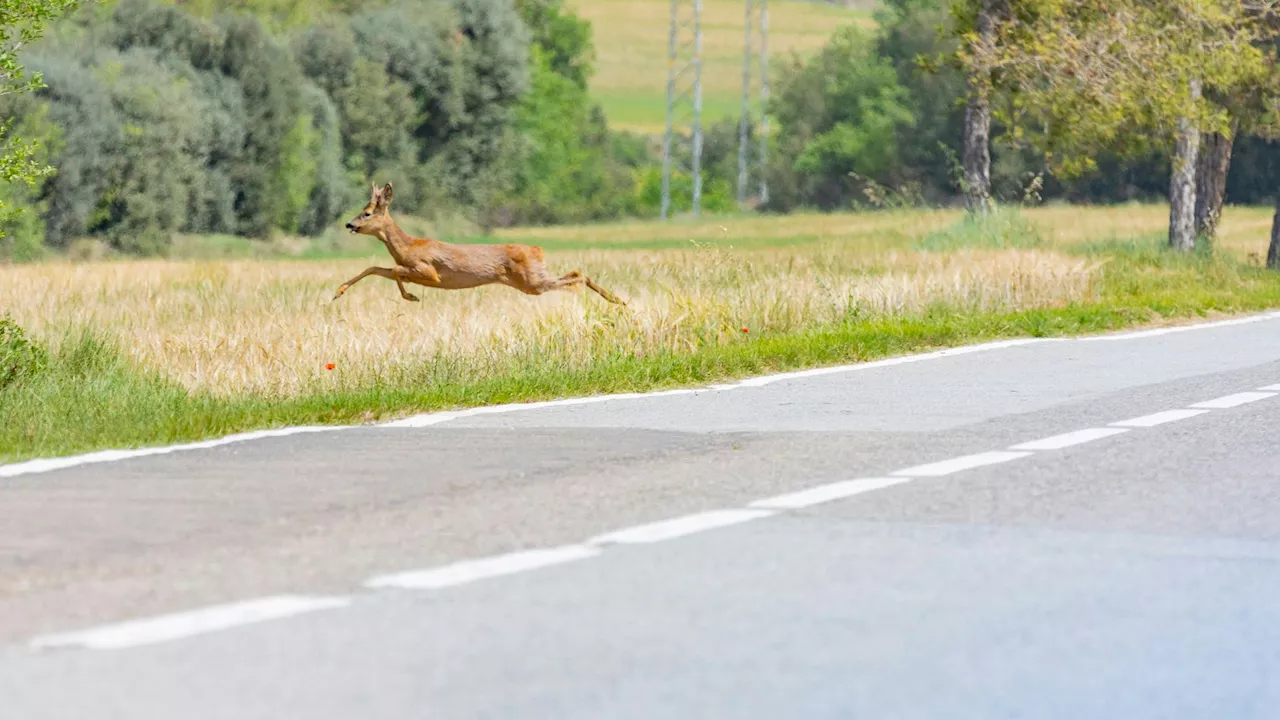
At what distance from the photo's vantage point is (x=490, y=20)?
274 feet

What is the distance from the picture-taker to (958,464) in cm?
1158

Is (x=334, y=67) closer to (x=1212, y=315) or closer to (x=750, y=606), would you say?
(x=1212, y=315)

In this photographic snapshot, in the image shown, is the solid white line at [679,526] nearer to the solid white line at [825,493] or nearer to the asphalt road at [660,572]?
the asphalt road at [660,572]

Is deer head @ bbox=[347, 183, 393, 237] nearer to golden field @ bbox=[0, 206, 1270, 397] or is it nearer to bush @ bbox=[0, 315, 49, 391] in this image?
golden field @ bbox=[0, 206, 1270, 397]

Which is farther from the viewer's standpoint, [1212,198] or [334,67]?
[334,67]

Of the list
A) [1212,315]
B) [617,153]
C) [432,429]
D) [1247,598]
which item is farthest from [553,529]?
[617,153]

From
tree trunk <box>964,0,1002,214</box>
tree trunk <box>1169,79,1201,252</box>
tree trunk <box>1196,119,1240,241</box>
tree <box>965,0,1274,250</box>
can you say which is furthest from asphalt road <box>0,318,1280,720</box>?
tree trunk <box>964,0,1002,214</box>

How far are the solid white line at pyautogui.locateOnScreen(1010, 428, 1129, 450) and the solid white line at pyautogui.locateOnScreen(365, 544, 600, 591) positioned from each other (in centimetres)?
417

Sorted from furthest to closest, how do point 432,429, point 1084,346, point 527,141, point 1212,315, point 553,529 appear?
1. point 527,141
2. point 1212,315
3. point 1084,346
4. point 432,429
5. point 553,529

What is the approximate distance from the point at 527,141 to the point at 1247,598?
78191mm

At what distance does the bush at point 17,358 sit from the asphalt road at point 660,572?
4.04 metres

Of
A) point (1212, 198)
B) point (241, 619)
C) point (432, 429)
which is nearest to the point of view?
point (241, 619)

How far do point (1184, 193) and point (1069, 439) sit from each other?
2752 centimetres

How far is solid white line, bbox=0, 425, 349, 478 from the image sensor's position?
11.2 meters
